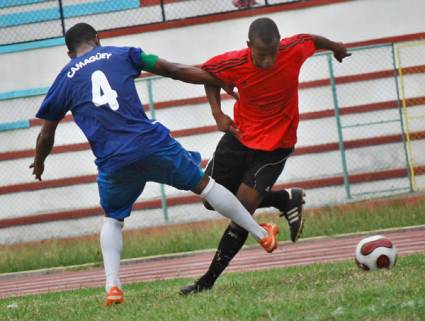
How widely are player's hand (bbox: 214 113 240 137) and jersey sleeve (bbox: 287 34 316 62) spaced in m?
0.72

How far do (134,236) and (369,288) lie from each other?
35.1 feet

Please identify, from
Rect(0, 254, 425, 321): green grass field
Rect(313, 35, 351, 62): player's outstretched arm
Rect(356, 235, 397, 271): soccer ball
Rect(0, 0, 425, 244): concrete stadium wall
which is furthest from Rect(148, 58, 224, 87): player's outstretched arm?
Rect(0, 0, 425, 244): concrete stadium wall

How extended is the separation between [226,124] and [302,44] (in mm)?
850

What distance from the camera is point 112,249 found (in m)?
9.20

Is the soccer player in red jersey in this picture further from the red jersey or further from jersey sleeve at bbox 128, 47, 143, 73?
jersey sleeve at bbox 128, 47, 143, 73

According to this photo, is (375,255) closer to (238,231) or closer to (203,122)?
(238,231)

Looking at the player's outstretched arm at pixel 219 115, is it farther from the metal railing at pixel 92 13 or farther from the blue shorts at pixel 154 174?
the metal railing at pixel 92 13

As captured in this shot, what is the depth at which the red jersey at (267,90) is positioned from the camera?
30.5 feet

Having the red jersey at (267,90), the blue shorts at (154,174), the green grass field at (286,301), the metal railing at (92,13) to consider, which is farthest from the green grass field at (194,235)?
the blue shorts at (154,174)

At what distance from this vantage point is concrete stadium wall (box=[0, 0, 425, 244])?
19000 millimetres

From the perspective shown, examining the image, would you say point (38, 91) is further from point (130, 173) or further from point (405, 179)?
point (130, 173)

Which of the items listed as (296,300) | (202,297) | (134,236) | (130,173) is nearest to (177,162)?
(130,173)

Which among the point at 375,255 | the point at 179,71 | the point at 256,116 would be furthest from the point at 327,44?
the point at 375,255

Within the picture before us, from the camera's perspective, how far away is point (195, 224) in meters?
18.4
